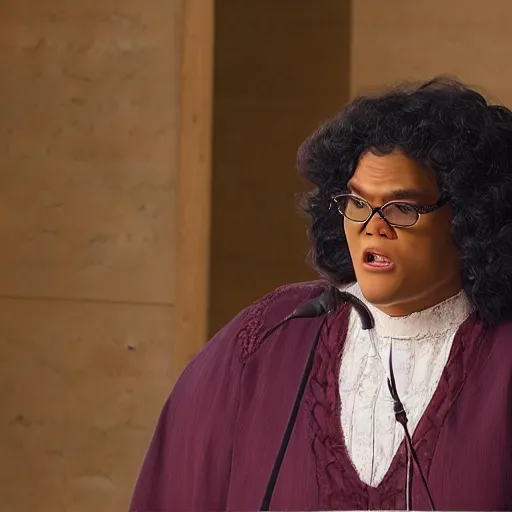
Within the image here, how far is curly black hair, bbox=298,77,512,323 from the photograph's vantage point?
1.59m

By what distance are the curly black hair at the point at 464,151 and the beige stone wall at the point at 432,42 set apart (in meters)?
1.04

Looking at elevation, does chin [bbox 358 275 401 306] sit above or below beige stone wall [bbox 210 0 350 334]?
below

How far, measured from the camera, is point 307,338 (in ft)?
5.71

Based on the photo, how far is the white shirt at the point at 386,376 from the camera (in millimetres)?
1605

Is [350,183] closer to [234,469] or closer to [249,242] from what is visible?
[234,469]

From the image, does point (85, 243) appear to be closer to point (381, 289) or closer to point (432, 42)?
point (432, 42)

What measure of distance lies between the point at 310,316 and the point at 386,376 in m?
0.15

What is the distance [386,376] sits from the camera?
1.64 metres

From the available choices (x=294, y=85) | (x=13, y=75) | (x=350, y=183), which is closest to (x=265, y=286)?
(x=294, y=85)

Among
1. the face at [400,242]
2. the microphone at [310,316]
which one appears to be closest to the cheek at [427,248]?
the face at [400,242]

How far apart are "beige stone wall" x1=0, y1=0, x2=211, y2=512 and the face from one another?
1086mm

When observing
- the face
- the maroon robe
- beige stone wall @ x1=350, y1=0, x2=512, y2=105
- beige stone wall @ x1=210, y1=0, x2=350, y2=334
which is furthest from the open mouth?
beige stone wall @ x1=350, y1=0, x2=512, y2=105

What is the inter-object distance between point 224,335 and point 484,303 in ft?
1.20

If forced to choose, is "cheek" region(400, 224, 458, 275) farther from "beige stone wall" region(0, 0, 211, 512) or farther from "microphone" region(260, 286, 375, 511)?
"beige stone wall" region(0, 0, 211, 512)
